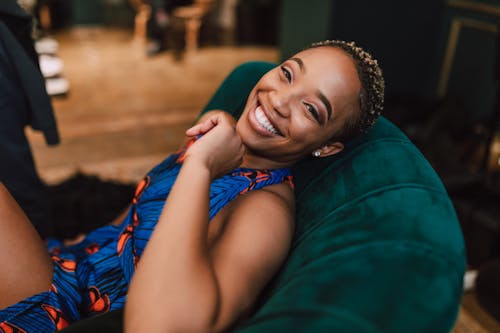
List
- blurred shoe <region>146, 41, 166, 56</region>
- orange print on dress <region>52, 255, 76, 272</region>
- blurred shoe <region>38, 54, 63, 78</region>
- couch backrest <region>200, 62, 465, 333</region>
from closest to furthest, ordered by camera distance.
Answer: couch backrest <region>200, 62, 465, 333</region>, orange print on dress <region>52, 255, 76, 272</region>, blurred shoe <region>38, 54, 63, 78</region>, blurred shoe <region>146, 41, 166, 56</region>

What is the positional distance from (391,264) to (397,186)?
22 cm

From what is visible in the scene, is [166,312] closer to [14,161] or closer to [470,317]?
[14,161]

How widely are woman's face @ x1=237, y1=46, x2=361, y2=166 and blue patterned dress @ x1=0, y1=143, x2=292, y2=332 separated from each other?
0.09 meters

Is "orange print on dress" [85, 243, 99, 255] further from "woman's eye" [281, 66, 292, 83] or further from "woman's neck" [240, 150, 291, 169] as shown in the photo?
"woman's eye" [281, 66, 292, 83]

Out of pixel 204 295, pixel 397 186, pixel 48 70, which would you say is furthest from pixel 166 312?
pixel 48 70

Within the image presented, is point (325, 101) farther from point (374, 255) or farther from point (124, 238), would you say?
point (124, 238)

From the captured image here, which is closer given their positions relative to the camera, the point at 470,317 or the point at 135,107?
the point at 470,317

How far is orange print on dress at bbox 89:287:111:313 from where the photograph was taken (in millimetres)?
1056

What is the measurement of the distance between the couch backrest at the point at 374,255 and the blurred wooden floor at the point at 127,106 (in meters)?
1.16

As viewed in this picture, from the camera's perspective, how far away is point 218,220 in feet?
3.13

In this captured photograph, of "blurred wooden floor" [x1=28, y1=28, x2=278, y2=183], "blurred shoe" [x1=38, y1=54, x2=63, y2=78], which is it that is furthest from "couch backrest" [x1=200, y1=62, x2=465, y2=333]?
"blurred shoe" [x1=38, y1=54, x2=63, y2=78]

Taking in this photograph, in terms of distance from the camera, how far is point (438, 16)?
3475mm

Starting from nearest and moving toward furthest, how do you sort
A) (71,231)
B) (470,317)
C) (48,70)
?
(470,317) < (71,231) < (48,70)

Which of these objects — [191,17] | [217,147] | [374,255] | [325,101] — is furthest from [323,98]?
[191,17]
